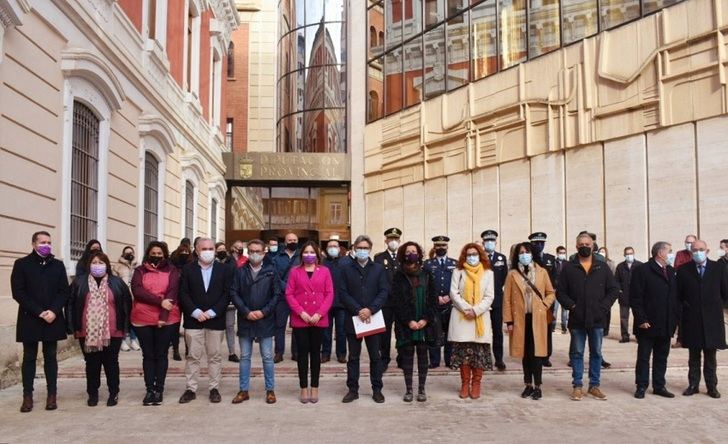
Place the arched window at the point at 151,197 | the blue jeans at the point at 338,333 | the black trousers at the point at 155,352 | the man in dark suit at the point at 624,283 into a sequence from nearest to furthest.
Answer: the black trousers at the point at 155,352 < the blue jeans at the point at 338,333 < the man in dark suit at the point at 624,283 < the arched window at the point at 151,197

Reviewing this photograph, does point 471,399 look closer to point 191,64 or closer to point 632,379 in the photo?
point 632,379

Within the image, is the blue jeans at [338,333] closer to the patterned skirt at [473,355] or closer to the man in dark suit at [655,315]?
the patterned skirt at [473,355]

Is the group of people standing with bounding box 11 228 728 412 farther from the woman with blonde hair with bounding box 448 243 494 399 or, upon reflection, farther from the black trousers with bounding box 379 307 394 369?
the black trousers with bounding box 379 307 394 369

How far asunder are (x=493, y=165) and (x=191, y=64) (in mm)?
8848

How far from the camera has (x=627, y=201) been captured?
1634 cm

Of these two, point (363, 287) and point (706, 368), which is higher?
point (363, 287)

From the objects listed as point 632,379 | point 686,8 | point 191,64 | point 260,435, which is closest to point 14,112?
point 260,435

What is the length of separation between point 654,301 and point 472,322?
6.78 feet

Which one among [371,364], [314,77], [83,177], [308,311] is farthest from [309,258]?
[314,77]

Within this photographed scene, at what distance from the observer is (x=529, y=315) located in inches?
317

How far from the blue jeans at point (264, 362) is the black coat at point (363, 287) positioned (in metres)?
0.88

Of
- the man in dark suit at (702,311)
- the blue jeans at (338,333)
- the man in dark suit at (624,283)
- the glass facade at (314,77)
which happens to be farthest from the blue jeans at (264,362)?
the glass facade at (314,77)

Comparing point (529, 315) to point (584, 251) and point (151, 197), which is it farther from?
point (151, 197)

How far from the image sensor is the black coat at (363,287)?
8016 millimetres
